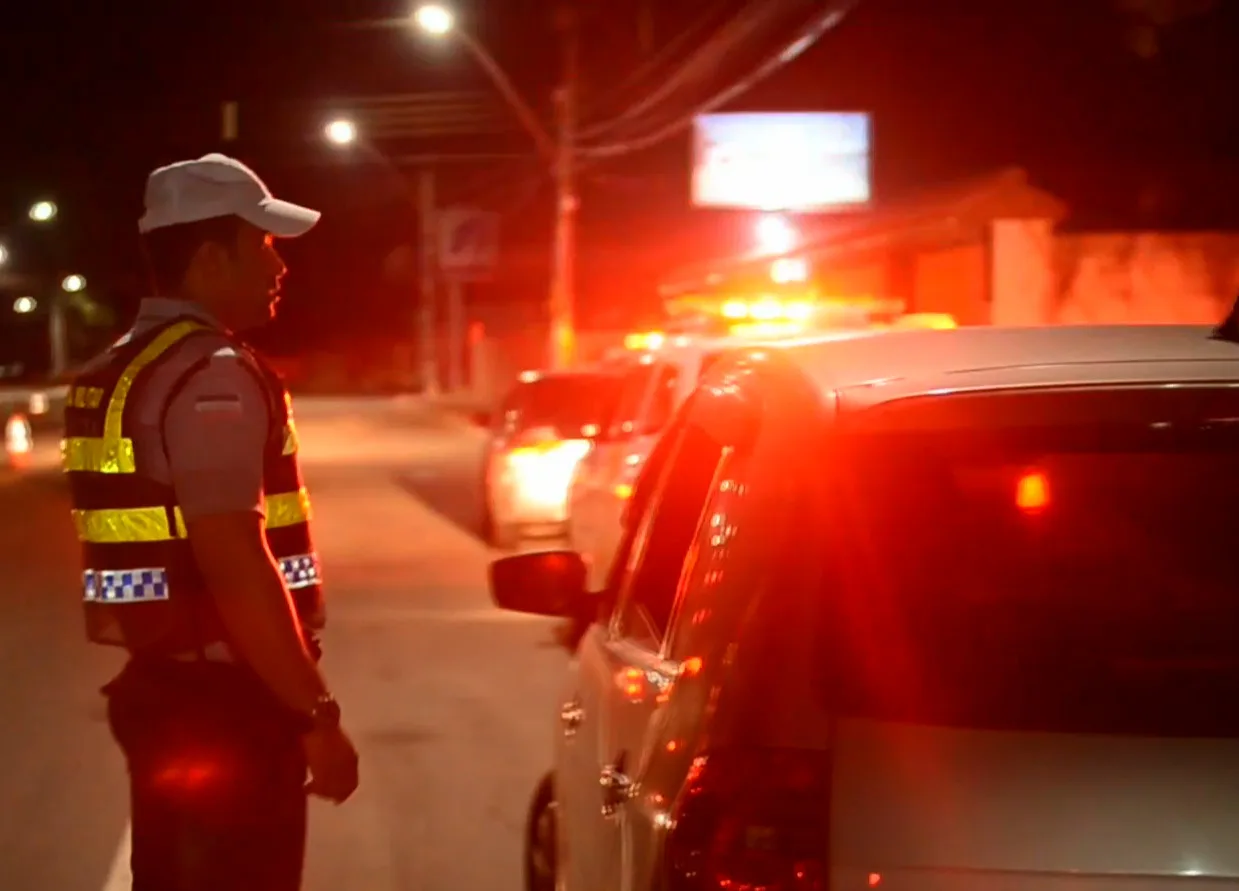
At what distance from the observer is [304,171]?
73.8 meters

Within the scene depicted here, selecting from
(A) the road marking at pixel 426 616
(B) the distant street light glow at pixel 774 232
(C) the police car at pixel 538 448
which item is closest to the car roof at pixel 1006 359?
(A) the road marking at pixel 426 616

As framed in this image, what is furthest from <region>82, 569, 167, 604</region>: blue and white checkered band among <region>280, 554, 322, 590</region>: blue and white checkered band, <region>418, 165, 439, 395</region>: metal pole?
<region>418, 165, 439, 395</region>: metal pole

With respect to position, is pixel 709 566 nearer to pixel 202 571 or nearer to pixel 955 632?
pixel 955 632

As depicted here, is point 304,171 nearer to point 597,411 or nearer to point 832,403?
point 597,411

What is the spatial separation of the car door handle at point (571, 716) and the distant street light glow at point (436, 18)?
1956 cm

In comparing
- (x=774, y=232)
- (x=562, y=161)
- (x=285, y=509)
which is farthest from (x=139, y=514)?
(x=774, y=232)

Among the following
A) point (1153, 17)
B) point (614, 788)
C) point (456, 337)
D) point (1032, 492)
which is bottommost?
point (614, 788)

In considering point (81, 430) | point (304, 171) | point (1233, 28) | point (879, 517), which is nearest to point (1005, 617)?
point (879, 517)

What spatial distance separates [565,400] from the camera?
16.9m

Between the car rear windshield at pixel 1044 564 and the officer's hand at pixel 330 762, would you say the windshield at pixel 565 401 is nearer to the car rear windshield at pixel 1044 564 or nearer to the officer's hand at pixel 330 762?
the officer's hand at pixel 330 762

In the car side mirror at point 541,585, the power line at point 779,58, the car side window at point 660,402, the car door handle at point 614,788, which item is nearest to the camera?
the car door handle at point 614,788

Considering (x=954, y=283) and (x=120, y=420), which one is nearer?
(x=120, y=420)

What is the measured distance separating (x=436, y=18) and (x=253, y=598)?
20706 millimetres

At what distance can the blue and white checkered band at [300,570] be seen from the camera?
3629mm
